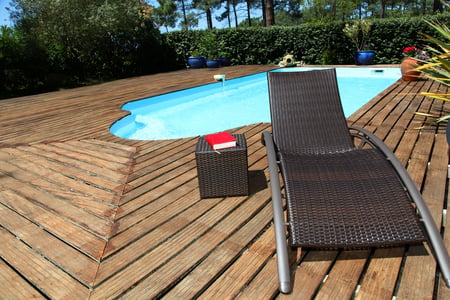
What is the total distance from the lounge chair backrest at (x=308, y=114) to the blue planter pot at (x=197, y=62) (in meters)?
10.1

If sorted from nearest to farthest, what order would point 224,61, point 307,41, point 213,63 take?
1. point 307,41
2. point 213,63
3. point 224,61

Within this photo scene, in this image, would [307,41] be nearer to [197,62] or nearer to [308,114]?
[197,62]

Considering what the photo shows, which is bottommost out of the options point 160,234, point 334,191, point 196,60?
point 160,234

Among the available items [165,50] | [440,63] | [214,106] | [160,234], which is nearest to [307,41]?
[214,106]

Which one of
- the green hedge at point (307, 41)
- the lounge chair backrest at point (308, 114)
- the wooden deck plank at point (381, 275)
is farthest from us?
the green hedge at point (307, 41)

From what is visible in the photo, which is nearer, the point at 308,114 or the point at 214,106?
the point at 308,114

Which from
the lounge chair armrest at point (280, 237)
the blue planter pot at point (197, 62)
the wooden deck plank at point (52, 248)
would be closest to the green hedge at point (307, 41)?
the blue planter pot at point (197, 62)

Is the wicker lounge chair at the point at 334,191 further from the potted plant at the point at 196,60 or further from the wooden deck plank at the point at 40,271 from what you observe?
the potted plant at the point at 196,60

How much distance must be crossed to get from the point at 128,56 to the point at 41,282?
39.2ft

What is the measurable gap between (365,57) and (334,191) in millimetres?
9708

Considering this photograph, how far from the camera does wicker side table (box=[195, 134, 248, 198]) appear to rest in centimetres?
227

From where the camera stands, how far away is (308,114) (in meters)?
2.73

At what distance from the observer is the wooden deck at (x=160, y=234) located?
63.9 inches

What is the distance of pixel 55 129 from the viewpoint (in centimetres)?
473
